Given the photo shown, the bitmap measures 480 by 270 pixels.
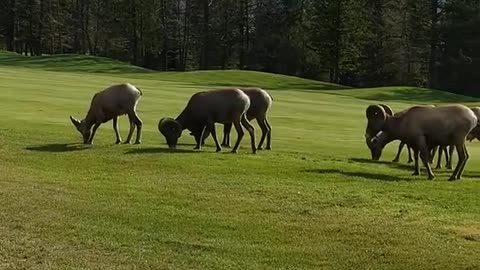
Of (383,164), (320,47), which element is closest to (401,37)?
(320,47)

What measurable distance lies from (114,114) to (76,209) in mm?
10114

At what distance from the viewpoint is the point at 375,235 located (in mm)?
12531

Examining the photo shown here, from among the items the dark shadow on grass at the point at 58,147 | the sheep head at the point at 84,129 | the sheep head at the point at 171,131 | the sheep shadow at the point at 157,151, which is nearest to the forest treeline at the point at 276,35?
the sheep head at the point at 84,129

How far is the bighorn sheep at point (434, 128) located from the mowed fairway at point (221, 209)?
2.34 ft

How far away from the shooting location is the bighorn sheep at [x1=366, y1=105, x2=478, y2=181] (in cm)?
1881

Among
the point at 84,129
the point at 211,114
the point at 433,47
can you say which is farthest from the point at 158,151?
the point at 433,47

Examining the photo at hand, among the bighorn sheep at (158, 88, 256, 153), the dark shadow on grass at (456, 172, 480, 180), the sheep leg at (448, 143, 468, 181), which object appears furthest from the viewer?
the bighorn sheep at (158, 88, 256, 153)

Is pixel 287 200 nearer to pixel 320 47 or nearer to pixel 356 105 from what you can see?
pixel 356 105

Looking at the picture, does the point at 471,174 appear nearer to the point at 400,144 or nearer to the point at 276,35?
the point at 400,144

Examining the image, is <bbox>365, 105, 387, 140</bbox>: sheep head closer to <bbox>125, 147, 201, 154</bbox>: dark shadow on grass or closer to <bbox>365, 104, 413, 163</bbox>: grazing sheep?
<bbox>365, 104, 413, 163</bbox>: grazing sheep

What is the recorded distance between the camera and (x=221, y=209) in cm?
1421

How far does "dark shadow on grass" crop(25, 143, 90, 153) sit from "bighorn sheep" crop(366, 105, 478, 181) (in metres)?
8.33

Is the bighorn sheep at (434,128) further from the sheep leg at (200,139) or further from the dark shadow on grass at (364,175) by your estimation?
the sheep leg at (200,139)

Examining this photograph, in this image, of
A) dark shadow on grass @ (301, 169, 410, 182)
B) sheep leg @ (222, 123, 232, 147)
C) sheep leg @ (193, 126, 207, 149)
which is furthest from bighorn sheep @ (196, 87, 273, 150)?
dark shadow on grass @ (301, 169, 410, 182)
